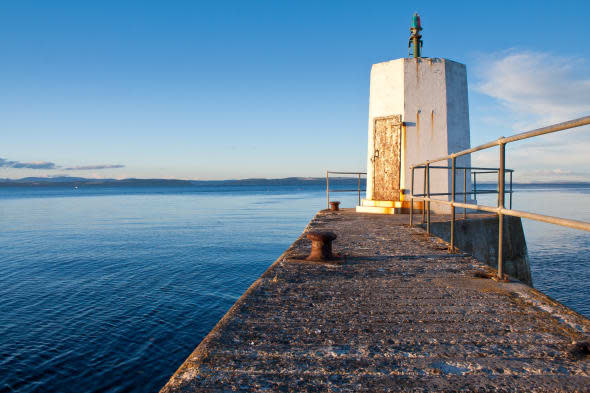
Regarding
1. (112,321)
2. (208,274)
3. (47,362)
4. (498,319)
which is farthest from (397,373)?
(208,274)

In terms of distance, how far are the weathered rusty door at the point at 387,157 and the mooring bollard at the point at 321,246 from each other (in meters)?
6.15

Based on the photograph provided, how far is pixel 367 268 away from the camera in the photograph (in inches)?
144

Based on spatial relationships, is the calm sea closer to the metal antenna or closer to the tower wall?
the tower wall

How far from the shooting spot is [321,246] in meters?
4.06

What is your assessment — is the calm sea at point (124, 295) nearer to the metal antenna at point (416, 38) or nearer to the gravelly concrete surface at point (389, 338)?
the gravelly concrete surface at point (389, 338)

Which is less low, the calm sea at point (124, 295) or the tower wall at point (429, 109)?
the tower wall at point (429, 109)

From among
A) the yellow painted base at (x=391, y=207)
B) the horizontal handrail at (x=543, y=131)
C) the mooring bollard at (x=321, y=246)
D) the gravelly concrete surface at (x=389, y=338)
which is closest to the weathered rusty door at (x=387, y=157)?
the yellow painted base at (x=391, y=207)

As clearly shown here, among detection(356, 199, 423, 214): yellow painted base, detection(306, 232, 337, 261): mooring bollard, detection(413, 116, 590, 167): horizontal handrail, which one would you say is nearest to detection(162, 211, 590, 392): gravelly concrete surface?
detection(306, 232, 337, 261): mooring bollard

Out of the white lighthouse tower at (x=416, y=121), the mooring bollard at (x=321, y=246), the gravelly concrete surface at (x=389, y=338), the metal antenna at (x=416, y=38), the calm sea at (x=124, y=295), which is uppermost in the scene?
the metal antenna at (x=416, y=38)

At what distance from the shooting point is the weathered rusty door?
31.4ft

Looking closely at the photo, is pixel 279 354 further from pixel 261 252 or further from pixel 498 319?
pixel 261 252

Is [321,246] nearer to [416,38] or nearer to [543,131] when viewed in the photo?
[543,131]

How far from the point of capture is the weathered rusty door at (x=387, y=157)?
9.57m

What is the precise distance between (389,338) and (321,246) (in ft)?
6.81
